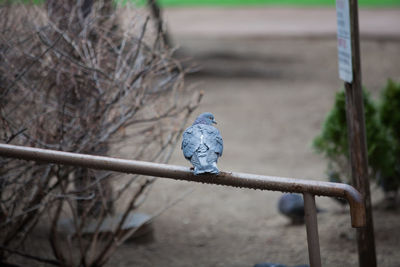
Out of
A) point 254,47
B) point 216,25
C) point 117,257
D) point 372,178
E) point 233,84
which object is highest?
point 216,25

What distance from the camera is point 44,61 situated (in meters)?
4.49

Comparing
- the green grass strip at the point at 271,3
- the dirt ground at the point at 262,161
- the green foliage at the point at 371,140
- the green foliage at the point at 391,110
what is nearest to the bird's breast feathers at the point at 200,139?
the dirt ground at the point at 262,161

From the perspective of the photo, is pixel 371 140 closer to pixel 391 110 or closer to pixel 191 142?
pixel 391 110

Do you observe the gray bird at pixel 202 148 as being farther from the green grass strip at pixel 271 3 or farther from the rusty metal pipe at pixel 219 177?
the green grass strip at pixel 271 3

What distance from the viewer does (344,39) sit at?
159 inches

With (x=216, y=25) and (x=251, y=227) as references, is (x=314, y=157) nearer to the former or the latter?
(x=251, y=227)

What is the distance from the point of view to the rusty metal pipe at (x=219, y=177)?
99.5 inches

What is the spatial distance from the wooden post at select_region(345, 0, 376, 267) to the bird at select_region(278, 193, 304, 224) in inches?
67.8

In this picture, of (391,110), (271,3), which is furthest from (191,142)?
(271,3)

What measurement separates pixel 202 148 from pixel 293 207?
3.28 metres

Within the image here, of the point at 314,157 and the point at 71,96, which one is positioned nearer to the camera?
the point at 71,96

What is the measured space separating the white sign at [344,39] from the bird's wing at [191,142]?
58.7 inches

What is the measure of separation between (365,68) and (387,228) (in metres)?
8.37

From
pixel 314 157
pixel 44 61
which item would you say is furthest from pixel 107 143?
pixel 314 157
